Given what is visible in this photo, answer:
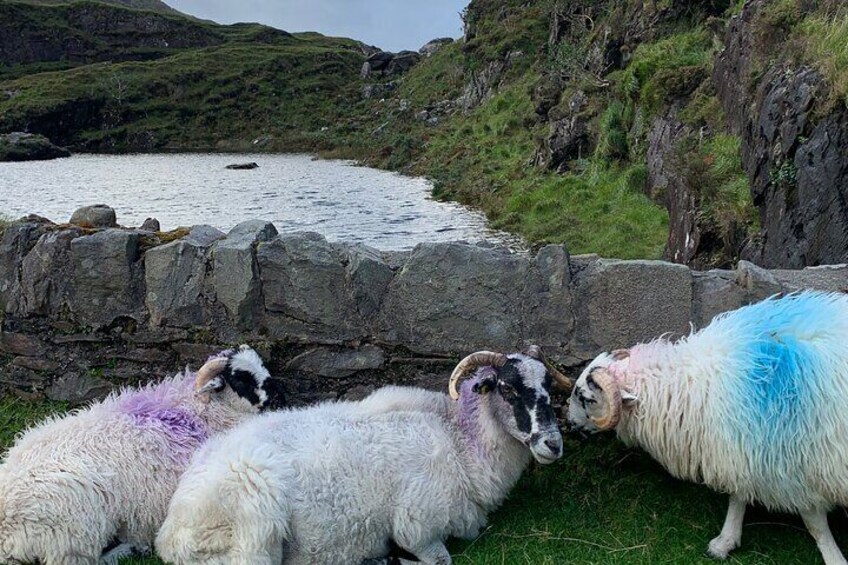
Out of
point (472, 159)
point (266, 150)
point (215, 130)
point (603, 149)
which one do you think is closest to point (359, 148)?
point (266, 150)

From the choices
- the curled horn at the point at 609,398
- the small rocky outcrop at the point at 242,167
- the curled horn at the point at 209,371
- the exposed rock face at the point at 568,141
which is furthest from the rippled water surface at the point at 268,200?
the curled horn at the point at 609,398

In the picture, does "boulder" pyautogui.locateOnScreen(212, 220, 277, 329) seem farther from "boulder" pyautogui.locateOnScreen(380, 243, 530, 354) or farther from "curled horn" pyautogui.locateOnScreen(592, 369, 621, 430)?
"curled horn" pyautogui.locateOnScreen(592, 369, 621, 430)

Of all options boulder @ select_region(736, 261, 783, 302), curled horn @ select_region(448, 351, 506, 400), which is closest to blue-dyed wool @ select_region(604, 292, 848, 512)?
boulder @ select_region(736, 261, 783, 302)

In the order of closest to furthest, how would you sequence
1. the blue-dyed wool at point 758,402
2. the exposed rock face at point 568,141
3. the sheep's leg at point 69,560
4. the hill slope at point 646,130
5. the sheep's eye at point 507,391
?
the blue-dyed wool at point 758,402
the sheep's leg at point 69,560
the sheep's eye at point 507,391
the hill slope at point 646,130
the exposed rock face at point 568,141

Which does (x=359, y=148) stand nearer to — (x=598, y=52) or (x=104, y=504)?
(x=598, y=52)

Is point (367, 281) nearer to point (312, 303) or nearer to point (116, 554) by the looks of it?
point (312, 303)

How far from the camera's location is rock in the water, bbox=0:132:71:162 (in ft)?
194

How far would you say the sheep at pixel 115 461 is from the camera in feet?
14.0

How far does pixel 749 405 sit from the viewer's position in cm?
417

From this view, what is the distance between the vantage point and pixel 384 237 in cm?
1791

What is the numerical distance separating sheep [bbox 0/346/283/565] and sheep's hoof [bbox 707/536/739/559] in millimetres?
3173

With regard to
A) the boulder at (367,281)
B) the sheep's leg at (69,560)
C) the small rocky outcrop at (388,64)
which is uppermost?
the small rocky outcrop at (388,64)

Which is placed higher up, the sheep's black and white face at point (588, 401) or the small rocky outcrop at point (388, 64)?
the small rocky outcrop at point (388, 64)

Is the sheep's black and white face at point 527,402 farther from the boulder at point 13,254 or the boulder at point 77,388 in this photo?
the boulder at point 13,254
